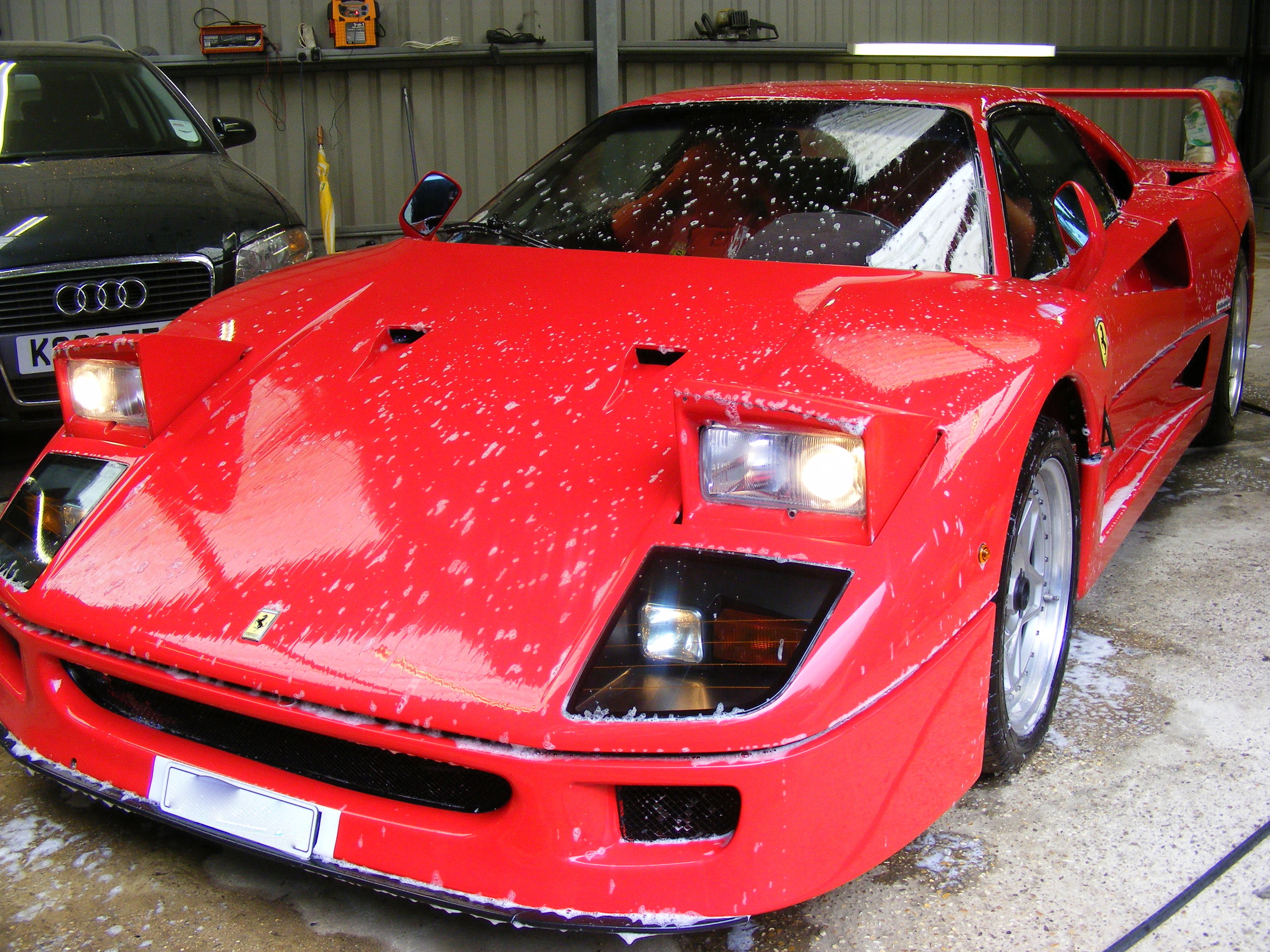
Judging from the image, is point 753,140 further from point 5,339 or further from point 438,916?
point 5,339

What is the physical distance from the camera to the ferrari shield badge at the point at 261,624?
4.54 feet

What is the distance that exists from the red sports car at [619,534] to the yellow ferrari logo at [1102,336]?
1 centimetres

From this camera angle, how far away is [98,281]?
11.1ft

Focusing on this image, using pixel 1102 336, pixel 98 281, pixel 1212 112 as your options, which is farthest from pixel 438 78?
pixel 1102 336

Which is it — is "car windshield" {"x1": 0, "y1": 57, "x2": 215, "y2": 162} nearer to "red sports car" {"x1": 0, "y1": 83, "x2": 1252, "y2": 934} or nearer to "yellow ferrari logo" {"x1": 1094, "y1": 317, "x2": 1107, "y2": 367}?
"red sports car" {"x1": 0, "y1": 83, "x2": 1252, "y2": 934}

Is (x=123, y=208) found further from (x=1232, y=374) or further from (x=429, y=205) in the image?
(x=1232, y=374)

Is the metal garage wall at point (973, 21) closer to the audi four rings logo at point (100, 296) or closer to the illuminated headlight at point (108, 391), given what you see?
the audi four rings logo at point (100, 296)

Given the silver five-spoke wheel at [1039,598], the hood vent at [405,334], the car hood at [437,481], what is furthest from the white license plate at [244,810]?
the silver five-spoke wheel at [1039,598]

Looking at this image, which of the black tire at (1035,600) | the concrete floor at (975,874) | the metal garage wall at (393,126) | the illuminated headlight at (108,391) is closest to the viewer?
the concrete floor at (975,874)

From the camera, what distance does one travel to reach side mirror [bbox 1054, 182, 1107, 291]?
199 centimetres

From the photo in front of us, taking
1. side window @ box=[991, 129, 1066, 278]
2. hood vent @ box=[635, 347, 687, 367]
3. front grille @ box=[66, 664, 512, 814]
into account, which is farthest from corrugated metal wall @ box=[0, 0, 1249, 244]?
front grille @ box=[66, 664, 512, 814]

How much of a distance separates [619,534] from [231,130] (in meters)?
3.96

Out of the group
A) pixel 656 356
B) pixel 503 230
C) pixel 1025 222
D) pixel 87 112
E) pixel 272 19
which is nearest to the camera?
pixel 656 356

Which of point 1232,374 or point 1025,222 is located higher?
point 1025,222
